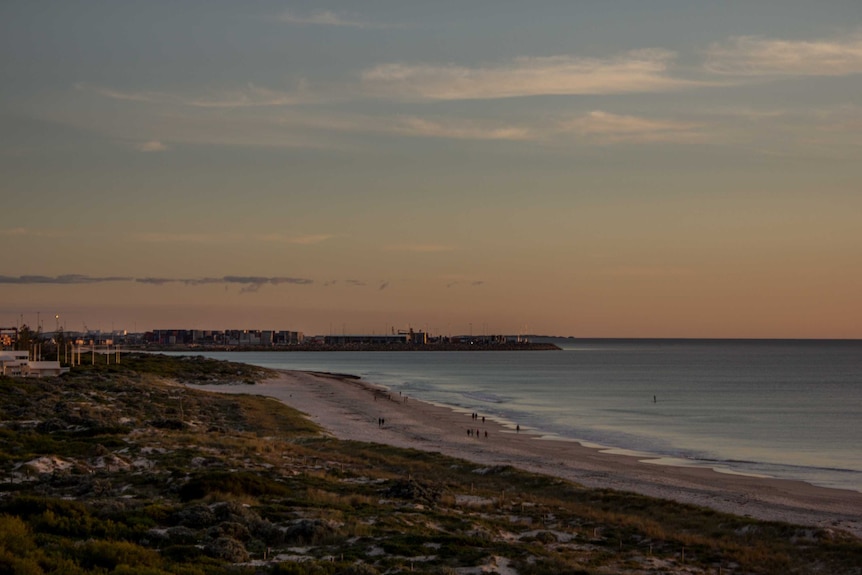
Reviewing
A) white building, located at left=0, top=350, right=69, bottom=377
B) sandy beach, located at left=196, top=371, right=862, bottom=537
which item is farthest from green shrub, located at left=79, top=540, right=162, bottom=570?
white building, located at left=0, top=350, right=69, bottom=377

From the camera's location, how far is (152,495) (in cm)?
2925

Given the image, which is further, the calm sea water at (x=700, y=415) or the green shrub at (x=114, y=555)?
the calm sea water at (x=700, y=415)

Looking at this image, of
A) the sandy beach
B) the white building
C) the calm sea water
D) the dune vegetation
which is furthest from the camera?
the white building

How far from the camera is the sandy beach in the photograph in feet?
125

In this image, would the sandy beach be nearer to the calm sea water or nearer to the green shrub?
the calm sea water

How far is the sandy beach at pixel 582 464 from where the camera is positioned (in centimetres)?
3797

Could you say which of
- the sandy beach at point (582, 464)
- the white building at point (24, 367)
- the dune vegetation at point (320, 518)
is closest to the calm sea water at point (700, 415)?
the sandy beach at point (582, 464)

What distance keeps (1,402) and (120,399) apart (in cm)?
1218

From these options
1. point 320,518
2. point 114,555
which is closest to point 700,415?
point 320,518

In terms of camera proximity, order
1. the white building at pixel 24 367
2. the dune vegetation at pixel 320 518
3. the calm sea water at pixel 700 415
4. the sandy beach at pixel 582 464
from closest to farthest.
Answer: the dune vegetation at pixel 320 518
the sandy beach at pixel 582 464
the calm sea water at pixel 700 415
the white building at pixel 24 367

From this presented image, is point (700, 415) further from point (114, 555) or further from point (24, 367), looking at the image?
point (114, 555)

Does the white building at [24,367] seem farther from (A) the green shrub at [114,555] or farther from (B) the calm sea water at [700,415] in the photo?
(A) the green shrub at [114,555]

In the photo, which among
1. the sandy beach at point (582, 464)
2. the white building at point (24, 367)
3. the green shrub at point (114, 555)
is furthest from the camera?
the white building at point (24, 367)

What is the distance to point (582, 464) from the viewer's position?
5084 centimetres
